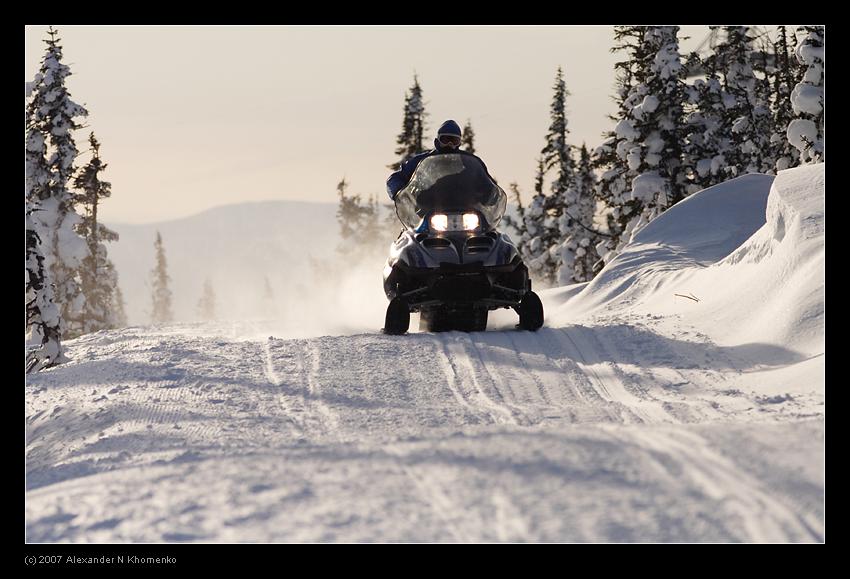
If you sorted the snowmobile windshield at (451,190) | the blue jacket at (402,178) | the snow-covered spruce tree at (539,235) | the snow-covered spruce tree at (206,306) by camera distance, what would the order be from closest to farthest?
1. the snowmobile windshield at (451,190)
2. the blue jacket at (402,178)
3. the snow-covered spruce tree at (539,235)
4. the snow-covered spruce tree at (206,306)

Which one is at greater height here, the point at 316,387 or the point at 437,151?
the point at 437,151

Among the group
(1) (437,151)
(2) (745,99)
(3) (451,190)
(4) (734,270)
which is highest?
(2) (745,99)

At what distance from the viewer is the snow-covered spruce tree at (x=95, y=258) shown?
37.6m

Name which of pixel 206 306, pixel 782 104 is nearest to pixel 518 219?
pixel 782 104

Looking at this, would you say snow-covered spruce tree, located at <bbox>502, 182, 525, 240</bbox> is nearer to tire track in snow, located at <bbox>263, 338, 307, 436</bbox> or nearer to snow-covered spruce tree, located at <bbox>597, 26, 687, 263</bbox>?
snow-covered spruce tree, located at <bbox>597, 26, 687, 263</bbox>

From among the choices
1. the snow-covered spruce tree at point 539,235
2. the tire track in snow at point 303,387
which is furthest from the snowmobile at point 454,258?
the snow-covered spruce tree at point 539,235

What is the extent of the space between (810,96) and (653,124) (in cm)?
706

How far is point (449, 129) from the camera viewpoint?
41.5 feet

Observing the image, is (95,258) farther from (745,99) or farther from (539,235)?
(745,99)

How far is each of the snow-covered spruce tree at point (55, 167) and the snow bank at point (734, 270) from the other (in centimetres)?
2141

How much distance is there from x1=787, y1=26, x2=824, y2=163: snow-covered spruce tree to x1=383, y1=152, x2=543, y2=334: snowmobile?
15.2 meters

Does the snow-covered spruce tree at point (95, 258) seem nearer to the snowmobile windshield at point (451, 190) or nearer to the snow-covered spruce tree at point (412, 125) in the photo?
the snow-covered spruce tree at point (412, 125)

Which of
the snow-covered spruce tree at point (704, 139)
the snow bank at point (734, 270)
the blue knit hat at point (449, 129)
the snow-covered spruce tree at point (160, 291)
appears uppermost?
the snow-covered spruce tree at point (704, 139)
